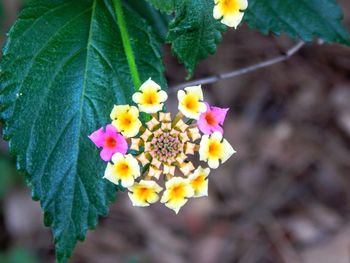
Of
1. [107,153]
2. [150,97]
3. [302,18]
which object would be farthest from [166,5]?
[302,18]

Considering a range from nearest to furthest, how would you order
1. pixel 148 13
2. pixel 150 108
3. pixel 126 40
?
pixel 150 108 → pixel 126 40 → pixel 148 13

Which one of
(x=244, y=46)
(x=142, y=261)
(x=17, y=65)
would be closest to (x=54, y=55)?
(x=17, y=65)

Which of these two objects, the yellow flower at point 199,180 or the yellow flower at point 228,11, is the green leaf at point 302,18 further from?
the yellow flower at point 199,180

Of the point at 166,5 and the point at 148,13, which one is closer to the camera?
the point at 166,5

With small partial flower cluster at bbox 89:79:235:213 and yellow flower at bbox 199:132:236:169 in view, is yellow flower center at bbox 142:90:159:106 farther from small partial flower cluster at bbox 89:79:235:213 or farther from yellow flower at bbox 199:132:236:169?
yellow flower at bbox 199:132:236:169

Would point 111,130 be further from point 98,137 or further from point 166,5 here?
point 166,5

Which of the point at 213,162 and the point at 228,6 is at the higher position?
the point at 228,6

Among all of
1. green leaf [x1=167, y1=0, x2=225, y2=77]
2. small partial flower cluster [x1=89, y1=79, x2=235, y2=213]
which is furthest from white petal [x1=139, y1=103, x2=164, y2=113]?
green leaf [x1=167, y1=0, x2=225, y2=77]
